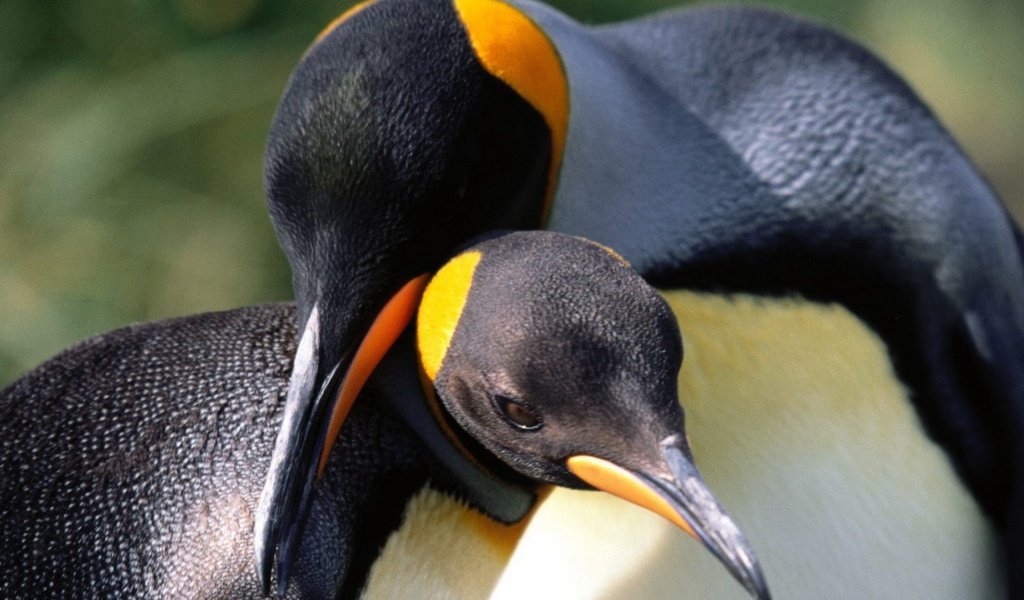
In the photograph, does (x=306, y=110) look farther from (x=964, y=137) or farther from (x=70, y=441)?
(x=964, y=137)

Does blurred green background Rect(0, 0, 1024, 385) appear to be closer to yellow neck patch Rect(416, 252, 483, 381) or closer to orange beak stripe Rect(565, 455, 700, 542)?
yellow neck patch Rect(416, 252, 483, 381)

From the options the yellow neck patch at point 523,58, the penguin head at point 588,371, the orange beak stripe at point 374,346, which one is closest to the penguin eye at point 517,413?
the penguin head at point 588,371

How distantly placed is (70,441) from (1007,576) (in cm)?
106

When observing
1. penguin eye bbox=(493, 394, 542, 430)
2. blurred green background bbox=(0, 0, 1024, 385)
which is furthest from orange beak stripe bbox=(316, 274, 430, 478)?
blurred green background bbox=(0, 0, 1024, 385)

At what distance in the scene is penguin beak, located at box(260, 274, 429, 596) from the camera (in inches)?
42.8

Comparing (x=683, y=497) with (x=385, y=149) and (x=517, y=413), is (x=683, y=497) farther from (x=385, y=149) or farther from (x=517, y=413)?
(x=385, y=149)

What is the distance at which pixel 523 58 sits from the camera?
1269mm

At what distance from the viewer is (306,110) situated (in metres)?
1.14

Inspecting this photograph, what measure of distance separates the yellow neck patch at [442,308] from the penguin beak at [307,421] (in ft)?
0.10

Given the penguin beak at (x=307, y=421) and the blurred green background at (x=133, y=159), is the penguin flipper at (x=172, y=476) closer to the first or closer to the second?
the penguin beak at (x=307, y=421)

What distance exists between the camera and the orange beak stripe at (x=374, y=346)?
1.15m

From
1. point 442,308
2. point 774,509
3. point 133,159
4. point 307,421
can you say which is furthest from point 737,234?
point 133,159

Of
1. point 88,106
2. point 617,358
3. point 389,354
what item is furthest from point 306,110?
point 88,106

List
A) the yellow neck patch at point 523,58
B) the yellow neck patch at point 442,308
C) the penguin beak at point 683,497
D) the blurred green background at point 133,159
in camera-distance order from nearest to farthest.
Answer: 1. the penguin beak at point 683,497
2. the yellow neck patch at point 442,308
3. the yellow neck patch at point 523,58
4. the blurred green background at point 133,159
